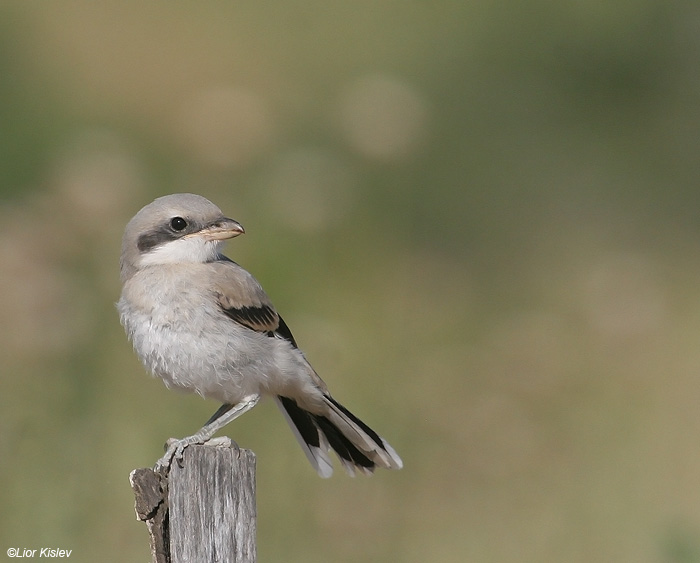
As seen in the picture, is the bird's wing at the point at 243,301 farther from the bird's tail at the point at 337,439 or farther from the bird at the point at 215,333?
the bird's tail at the point at 337,439

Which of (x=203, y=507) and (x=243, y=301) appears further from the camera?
(x=243, y=301)

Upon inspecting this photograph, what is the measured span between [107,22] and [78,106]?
2.30 metres

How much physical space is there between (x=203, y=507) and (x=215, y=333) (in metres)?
1.06

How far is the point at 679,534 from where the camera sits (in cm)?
574

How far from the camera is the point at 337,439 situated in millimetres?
4875

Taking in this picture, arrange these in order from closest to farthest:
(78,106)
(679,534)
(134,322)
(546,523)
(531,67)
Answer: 1. (134,322)
2. (679,534)
3. (546,523)
4. (78,106)
5. (531,67)

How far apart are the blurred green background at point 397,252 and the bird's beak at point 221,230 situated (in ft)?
3.88

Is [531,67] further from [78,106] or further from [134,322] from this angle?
[134,322]

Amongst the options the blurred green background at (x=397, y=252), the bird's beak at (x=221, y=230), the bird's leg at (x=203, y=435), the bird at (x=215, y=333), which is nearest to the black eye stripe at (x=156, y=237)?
the bird at (x=215, y=333)

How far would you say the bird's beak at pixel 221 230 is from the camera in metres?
4.58

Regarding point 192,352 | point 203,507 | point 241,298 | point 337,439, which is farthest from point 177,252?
point 203,507

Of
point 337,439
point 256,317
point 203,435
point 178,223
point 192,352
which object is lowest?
point 337,439

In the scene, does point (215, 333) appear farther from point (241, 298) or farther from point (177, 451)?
point (177, 451)

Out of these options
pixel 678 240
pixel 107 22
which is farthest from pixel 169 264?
pixel 107 22
